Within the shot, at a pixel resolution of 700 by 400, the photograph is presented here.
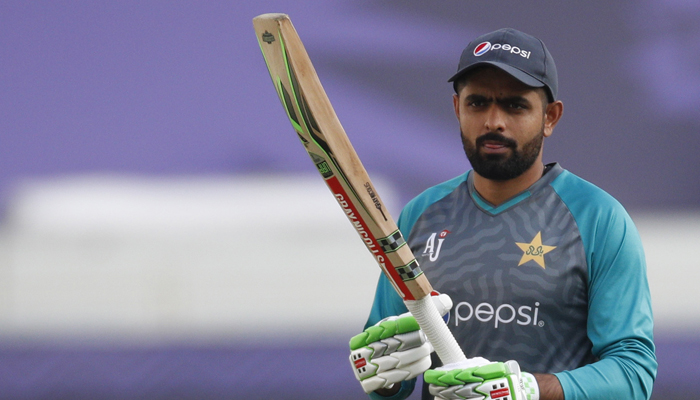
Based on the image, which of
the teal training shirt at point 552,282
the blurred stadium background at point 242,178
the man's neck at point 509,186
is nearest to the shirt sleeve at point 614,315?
the teal training shirt at point 552,282

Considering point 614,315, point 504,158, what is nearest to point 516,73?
point 504,158

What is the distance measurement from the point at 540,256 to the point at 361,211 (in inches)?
13.9

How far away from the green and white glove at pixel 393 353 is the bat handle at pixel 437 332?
2.1 inches

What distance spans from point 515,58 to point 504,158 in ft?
0.59

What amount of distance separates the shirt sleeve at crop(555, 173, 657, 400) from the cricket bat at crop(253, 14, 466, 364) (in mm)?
224

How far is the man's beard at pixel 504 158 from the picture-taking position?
1401mm

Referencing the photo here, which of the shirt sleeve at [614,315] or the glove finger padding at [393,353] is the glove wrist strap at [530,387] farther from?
the glove finger padding at [393,353]

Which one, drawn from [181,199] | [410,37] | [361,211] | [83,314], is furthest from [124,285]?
[361,211]

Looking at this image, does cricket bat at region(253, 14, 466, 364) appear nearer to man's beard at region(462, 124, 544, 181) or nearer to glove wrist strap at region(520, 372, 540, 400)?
glove wrist strap at region(520, 372, 540, 400)

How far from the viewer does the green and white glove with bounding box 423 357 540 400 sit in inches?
45.9

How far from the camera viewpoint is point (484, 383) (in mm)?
1176

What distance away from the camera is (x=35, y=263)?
2943 millimetres

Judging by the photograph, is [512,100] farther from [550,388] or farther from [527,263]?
[550,388]

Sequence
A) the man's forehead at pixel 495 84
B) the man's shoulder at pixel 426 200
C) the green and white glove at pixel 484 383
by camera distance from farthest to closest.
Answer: the man's shoulder at pixel 426 200, the man's forehead at pixel 495 84, the green and white glove at pixel 484 383
